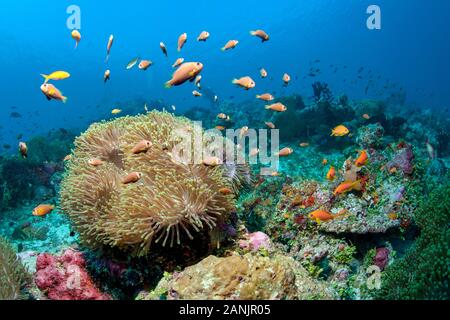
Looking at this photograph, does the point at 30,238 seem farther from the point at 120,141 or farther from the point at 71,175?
the point at 120,141

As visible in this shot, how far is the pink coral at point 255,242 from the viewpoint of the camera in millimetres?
3941

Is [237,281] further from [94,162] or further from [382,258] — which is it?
[382,258]

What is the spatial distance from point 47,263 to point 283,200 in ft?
11.7

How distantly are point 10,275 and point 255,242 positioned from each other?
9.25ft

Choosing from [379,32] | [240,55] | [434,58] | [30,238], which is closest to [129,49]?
[240,55]

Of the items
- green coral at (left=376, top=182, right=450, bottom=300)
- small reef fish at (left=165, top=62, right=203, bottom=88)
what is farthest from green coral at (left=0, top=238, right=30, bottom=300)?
green coral at (left=376, top=182, right=450, bottom=300)

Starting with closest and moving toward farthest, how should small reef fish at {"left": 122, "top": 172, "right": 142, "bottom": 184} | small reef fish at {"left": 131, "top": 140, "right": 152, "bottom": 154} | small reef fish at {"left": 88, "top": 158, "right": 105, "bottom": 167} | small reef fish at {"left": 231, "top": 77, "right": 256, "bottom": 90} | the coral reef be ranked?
the coral reef → small reef fish at {"left": 122, "top": 172, "right": 142, "bottom": 184} → small reef fish at {"left": 131, "top": 140, "right": 152, "bottom": 154} → small reef fish at {"left": 88, "top": 158, "right": 105, "bottom": 167} → small reef fish at {"left": 231, "top": 77, "right": 256, "bottom": 90}

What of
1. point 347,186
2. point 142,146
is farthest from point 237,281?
point 347,186

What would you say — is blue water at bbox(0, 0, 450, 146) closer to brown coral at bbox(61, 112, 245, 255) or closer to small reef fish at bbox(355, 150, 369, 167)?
small reef fish at bbox(355, 150, 369, 167)

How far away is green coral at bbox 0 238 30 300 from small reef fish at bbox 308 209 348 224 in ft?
12.3

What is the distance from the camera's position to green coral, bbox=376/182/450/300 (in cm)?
305

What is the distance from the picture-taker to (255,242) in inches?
157

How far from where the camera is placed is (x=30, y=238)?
6938mm

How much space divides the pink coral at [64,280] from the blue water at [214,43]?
269 feet
